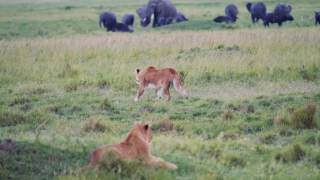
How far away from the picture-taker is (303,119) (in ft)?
35.5

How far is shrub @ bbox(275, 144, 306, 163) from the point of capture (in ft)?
29.2

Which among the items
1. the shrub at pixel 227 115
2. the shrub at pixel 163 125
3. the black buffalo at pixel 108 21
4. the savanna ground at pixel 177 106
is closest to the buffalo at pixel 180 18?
the black buffalo at pixel 108 21

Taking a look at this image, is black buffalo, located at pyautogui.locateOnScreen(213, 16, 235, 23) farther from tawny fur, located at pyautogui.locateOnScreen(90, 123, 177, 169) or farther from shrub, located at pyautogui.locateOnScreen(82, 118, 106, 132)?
tawny fur, located at pyautogui.locateOnScreen(90, 123, 177, 169)

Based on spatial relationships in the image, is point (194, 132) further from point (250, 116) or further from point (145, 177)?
point (145, 177)

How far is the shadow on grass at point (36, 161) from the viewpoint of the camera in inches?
306

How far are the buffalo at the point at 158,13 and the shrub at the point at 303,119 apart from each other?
2761cm

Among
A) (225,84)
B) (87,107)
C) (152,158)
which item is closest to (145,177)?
(152,158)

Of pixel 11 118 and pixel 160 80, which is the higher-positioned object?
pixel 160 80

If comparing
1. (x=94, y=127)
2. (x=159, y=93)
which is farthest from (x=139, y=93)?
(x=94, y=127)

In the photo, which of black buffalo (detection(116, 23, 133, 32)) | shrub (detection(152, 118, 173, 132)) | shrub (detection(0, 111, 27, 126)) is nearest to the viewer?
shrub (detection(152, 118, 173, 132))

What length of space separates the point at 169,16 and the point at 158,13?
97 centimetres

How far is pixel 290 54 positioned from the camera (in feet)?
57.7

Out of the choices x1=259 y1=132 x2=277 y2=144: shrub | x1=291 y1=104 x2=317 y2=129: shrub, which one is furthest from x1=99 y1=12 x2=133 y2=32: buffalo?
x1=259 y1=132 x2=277 y2=144: shrub

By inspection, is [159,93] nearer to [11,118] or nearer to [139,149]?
[11,118]
